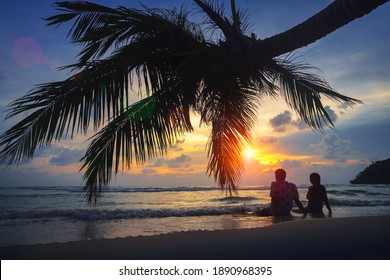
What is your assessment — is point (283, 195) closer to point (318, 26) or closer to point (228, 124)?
point (228, 124)

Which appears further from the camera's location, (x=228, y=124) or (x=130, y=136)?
(x=228, y=124)

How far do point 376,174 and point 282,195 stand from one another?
35.1m

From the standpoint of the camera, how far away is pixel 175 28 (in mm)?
5391

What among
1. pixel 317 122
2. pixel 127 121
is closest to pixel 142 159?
pixel 127 121

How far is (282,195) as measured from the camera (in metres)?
8.06

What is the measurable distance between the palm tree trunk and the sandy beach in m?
2.29

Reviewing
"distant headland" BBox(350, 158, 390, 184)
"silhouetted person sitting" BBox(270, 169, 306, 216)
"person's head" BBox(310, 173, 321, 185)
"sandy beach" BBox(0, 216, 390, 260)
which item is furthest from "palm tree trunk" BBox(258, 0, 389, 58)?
"distant headland" BBox(350, 158, 390, 184)

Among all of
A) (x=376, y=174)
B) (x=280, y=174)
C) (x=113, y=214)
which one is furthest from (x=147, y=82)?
(x=376, y=174)

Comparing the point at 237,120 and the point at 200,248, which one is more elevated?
the point at 237,120

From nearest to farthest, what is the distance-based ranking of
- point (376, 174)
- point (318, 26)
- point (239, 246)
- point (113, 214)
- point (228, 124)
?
1. point (318, 26)
2. point (239, 246)
3. point (228, 124)
4. point (113, 214)
5. point (376, 174)

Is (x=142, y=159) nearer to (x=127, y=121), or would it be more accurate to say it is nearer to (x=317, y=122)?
(x=127, y=121)

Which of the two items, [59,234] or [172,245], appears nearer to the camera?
[172,245]

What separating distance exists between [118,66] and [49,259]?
2.75m
